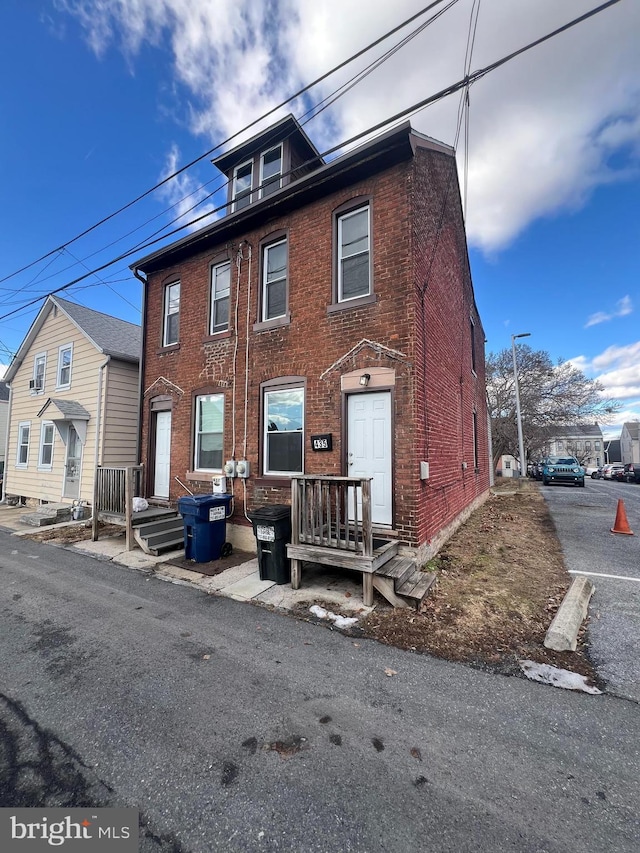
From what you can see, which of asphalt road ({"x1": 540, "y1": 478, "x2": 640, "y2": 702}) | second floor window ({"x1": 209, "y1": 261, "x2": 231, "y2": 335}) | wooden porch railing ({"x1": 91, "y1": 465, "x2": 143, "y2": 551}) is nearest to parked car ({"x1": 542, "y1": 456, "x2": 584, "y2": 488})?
asphalt road ({"x1": 540, "y1": 478, "x2": 640, "y2": 702})

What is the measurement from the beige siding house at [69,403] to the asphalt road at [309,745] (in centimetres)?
782

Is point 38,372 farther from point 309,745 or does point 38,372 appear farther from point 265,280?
point 309,745

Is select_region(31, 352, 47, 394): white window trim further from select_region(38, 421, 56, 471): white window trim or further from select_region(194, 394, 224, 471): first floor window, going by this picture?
select_region(194, 394, 224, 471): first floor window

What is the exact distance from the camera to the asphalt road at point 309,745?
6.32ft

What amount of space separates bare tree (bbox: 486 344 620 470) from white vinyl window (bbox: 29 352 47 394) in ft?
102

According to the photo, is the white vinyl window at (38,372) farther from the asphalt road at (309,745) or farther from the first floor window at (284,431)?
the asphalt road at (309,745)

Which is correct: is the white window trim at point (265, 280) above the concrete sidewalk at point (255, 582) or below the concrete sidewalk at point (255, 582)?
above

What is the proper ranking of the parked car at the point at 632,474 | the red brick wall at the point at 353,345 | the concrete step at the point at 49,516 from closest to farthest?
the red brick wall at the point at 353,345
the concrete step at the point at 49,516
the parked car at the point at 632,474

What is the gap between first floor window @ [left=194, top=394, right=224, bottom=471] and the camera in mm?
8312

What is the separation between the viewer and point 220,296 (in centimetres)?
880

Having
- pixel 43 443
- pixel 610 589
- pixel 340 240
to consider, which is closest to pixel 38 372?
pixel 43 443

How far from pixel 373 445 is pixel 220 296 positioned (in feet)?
17.7

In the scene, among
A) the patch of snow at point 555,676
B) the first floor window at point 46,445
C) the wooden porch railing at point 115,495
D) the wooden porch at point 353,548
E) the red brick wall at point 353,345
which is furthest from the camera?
the first floor window at point 46,445

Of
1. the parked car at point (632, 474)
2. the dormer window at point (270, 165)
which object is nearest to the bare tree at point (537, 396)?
the parked car at point (632, 474)
